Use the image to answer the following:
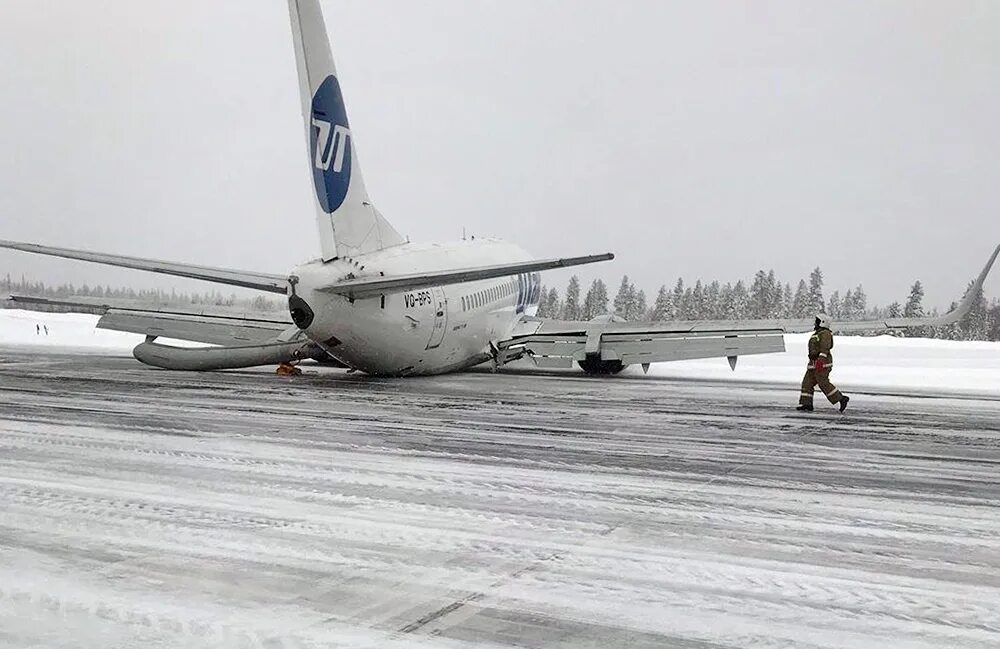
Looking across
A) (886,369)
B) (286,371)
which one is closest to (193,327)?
(286,371)

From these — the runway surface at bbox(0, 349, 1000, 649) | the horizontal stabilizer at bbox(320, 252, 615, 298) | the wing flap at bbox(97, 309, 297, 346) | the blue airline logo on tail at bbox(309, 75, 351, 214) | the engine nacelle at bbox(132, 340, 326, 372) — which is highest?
the blue airline logo on tail at bbox(309, 75, 351, 214)

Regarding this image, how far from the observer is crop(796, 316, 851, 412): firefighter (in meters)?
15.6

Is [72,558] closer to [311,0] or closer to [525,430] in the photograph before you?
[525,430]

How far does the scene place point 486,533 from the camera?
6.16 m

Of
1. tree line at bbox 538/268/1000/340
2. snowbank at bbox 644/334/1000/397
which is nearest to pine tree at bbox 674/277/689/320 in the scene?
tree line at bbox 538/268/1000/340

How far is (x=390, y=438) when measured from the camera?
10.9 m

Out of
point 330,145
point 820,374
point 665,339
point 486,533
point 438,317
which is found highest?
point 330,145

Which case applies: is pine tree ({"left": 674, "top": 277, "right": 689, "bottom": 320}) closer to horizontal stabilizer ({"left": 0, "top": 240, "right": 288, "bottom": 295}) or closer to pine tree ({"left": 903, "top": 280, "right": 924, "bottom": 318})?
pine tree ({"left": 903, "top": 280, "right": 924, "bottom": 318})

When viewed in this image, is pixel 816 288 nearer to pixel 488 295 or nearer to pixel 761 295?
pixel 761 295

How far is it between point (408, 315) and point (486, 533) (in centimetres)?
1345

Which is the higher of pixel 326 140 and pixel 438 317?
pixel 326 140

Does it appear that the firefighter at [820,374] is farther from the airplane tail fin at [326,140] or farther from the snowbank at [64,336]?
the snowbank at [64,336]

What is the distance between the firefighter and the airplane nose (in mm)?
9506

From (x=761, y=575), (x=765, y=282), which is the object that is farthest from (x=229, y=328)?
(x=765, y=282)
